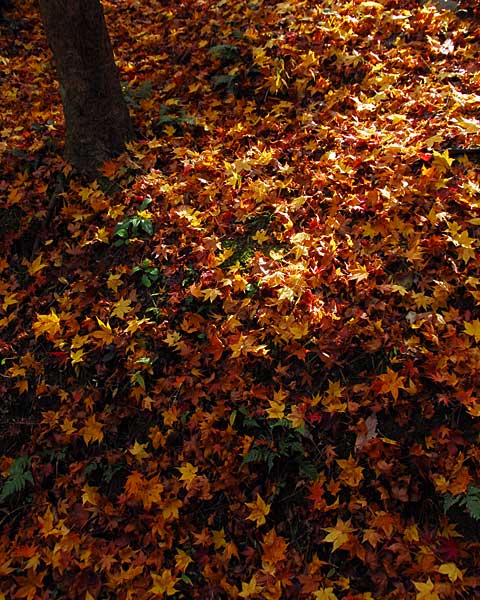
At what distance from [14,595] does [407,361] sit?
277cm

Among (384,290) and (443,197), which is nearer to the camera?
(384,290)

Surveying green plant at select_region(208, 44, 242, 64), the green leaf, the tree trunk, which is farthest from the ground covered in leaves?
green plant at select_region(208, 44, 242, 64)

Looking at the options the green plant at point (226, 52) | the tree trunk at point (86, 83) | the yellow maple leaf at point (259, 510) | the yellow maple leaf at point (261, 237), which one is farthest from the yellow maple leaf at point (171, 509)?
the green plant at point (226, 52)

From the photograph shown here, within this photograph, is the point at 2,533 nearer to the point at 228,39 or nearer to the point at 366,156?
the point at 366,156

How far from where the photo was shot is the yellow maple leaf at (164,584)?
2959 mm

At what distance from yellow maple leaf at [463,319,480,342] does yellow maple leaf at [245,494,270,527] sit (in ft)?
5.17

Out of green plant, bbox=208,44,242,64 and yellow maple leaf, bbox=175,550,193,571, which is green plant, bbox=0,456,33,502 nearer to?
yellow maple leaf, bbox=175,550,193,571

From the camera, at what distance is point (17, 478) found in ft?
11.4

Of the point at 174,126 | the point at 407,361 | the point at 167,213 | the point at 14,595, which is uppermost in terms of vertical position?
the point at 174,126

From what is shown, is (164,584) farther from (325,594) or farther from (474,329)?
(474,329)

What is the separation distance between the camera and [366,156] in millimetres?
4125

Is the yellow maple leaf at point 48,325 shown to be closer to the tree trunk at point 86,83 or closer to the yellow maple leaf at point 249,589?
the tree trunk at point 86,83

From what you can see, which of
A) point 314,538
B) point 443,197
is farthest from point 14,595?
point 443,197

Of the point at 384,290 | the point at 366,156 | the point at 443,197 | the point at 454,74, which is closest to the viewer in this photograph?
the point at 384,290
